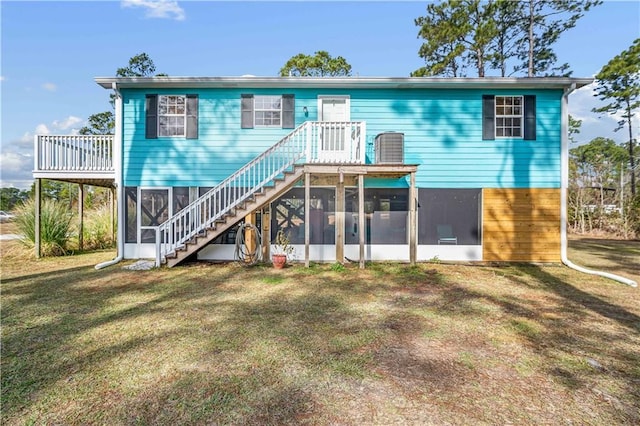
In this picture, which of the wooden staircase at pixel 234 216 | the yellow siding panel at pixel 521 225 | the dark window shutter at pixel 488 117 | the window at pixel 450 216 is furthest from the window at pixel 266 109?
the yellow siding panel at pixel 521 225

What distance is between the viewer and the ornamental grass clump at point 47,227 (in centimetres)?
957

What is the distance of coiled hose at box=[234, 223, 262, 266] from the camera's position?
8609 millimetres

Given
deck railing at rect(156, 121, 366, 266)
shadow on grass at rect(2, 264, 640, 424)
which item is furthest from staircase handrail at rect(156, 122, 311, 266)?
shadow on grass at rect(2, 264, 640, 424)

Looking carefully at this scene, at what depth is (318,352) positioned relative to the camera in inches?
137

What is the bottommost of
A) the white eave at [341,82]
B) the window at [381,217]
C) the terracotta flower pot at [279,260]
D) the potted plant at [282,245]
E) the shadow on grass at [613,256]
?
the shadow on grass at [613,256]

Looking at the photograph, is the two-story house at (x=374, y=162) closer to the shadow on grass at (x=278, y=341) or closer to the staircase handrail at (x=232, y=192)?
the staircase handrail at (x=232, y=192)

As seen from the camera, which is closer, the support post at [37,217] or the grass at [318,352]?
the grass at [318,352]

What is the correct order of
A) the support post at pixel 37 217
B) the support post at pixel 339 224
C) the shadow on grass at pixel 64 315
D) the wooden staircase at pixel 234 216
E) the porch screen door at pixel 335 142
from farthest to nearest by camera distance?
the support post at pixel 37 217, the support post at pixel 339 224, the porch screen door at pixel 335 142, the wooden staircase at pixel 234 216, the shadow on grass at pixel 64 315

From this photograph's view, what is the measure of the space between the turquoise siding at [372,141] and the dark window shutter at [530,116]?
1.72 ft

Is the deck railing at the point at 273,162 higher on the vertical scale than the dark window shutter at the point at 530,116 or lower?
lower

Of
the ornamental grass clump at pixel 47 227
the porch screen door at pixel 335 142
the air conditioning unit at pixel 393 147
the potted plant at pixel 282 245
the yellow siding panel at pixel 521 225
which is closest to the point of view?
the porch screen door at pixel 335 142

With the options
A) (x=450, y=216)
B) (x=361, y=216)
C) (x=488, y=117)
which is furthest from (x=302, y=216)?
(x=488, y=117)

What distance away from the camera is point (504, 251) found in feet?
29.3

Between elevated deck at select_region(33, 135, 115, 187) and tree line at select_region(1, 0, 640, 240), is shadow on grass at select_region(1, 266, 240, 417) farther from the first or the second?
tree line at select_region(1, 0, 640, 240)
